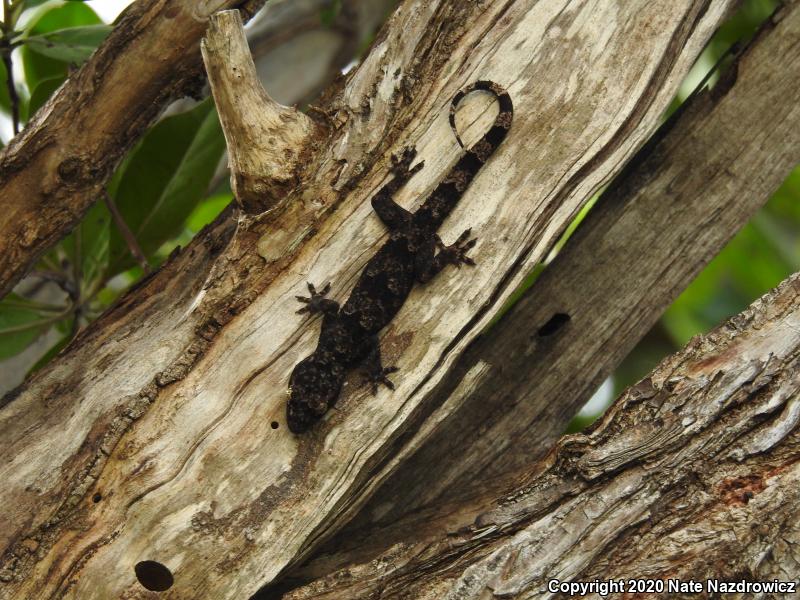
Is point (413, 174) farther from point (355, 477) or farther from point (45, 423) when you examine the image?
point (45, 423)

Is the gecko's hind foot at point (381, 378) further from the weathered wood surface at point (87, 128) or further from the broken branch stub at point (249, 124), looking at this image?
the weathered wood surface at point (87, 128)

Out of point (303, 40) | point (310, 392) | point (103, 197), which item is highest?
point (303, 40)

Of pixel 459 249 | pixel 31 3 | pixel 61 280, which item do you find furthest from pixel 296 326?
pixel 31 3

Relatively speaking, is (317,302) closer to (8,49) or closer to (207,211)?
(8,49)

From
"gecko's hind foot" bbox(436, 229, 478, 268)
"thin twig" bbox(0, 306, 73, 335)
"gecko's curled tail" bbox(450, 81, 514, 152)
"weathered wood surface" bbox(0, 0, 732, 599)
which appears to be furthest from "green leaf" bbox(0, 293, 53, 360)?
"gecko's curled tail" bbox(450, 81, 514, 152)

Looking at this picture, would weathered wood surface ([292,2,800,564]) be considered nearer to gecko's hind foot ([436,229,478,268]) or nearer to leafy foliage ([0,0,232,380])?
gecko's hind foot ([436,229,478,268])
